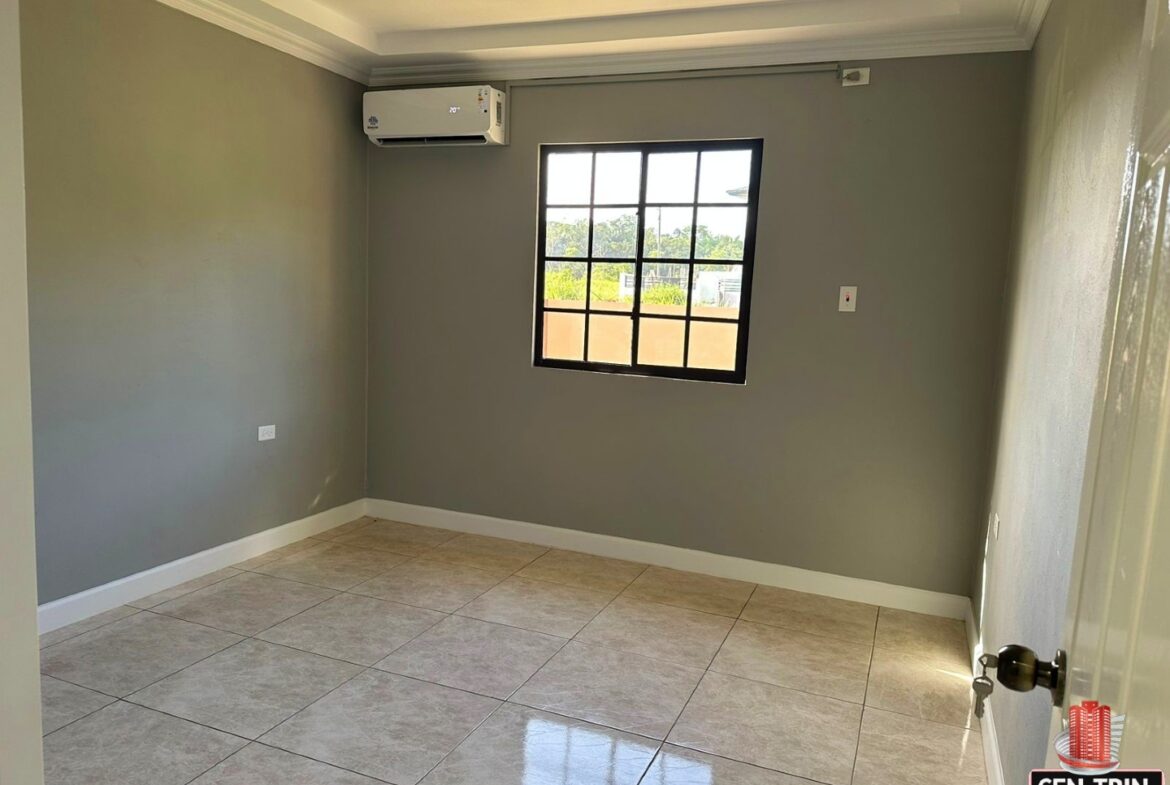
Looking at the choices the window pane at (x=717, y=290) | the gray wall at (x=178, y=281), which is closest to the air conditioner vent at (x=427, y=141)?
the gray wall at (x=178, y=281)

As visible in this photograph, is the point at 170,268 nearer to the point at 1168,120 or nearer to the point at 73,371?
the point at 73,371

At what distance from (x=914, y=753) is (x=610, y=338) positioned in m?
2.41

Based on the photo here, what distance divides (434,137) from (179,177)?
1.32m

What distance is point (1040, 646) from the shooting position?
1765 mm

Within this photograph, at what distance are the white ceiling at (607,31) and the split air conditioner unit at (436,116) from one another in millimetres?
174

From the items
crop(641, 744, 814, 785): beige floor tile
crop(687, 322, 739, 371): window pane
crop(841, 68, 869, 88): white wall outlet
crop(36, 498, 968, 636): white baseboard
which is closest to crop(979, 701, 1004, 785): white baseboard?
crop(641, 744, 814, 785): beige floor tile

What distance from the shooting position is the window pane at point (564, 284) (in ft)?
13.8

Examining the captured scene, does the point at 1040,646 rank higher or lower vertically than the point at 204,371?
lower

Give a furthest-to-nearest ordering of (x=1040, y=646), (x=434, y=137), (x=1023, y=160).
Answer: (x=434, y=137), (x=1023, y=160), (x=1040, y=646)

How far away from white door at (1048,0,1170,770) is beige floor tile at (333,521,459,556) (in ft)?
12.1

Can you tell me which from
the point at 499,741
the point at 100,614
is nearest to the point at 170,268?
the point at 100,614

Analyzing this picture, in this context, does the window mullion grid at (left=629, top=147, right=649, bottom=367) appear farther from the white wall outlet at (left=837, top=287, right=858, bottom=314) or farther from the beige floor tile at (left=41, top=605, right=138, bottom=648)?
the beige floor tile at (left=41, top=605, right=138, bottom=648)

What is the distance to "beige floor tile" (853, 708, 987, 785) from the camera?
2342mm

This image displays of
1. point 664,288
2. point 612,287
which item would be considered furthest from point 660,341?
point 612,287
